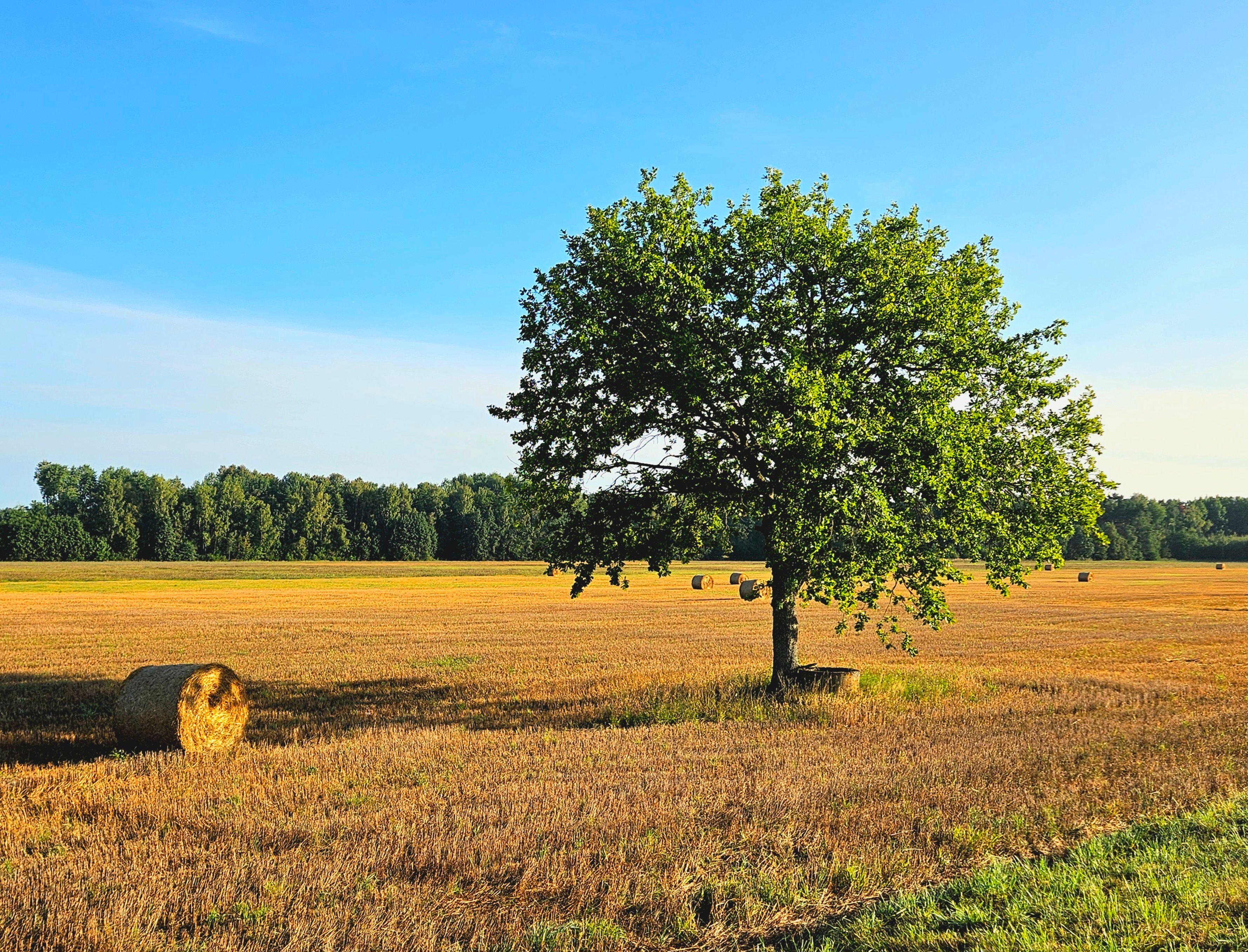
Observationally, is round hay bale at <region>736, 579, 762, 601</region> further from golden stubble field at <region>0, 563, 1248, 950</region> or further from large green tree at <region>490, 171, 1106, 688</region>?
large green tree at <region>490, 171, 1106, 688</region>

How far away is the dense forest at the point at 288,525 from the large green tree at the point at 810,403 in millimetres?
116997

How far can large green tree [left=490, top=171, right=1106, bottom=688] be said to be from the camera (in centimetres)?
1606

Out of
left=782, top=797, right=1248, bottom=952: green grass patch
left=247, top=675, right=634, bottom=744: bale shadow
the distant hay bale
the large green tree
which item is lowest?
the distant hay bale

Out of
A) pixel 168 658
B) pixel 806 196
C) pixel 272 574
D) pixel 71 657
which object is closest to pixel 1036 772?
pixel 806 196

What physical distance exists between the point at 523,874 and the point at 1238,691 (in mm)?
18701

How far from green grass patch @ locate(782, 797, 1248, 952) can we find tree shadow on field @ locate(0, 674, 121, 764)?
12705mm

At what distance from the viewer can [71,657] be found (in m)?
26.3

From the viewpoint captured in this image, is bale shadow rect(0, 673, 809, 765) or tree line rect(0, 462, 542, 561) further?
tree line rect(0, 462, 542, 561)

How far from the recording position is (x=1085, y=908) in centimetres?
679

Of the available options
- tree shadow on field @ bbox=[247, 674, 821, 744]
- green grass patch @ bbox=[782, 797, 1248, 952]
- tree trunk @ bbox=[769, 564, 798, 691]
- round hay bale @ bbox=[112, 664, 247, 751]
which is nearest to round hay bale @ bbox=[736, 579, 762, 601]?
tree trunk @ bbox=[769, 564, 798, 691]

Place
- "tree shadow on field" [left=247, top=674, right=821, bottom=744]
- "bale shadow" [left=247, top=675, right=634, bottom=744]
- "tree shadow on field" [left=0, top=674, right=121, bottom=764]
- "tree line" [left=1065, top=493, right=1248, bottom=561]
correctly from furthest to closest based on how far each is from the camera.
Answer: "tree line" [left=1065, top=493, right=1248, bottom=561] < "tree shadow on field" [left=247, top=674, right=821, bottom=744] < "bale shadow" [left=247, top=675, right=634, bottom=744] < "tree shadow on field" [left=0, top=674, right=121, bottom=764]

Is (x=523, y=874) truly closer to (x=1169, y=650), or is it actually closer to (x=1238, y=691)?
(x=1238, y=691)

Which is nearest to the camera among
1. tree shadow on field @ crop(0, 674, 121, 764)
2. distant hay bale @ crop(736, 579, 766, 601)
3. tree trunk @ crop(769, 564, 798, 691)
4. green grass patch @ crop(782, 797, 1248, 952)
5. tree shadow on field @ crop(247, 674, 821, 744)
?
green grass patch @ crop(782, 797, 1248, 952)

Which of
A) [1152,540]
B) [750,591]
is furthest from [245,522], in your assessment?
[1152,540]
